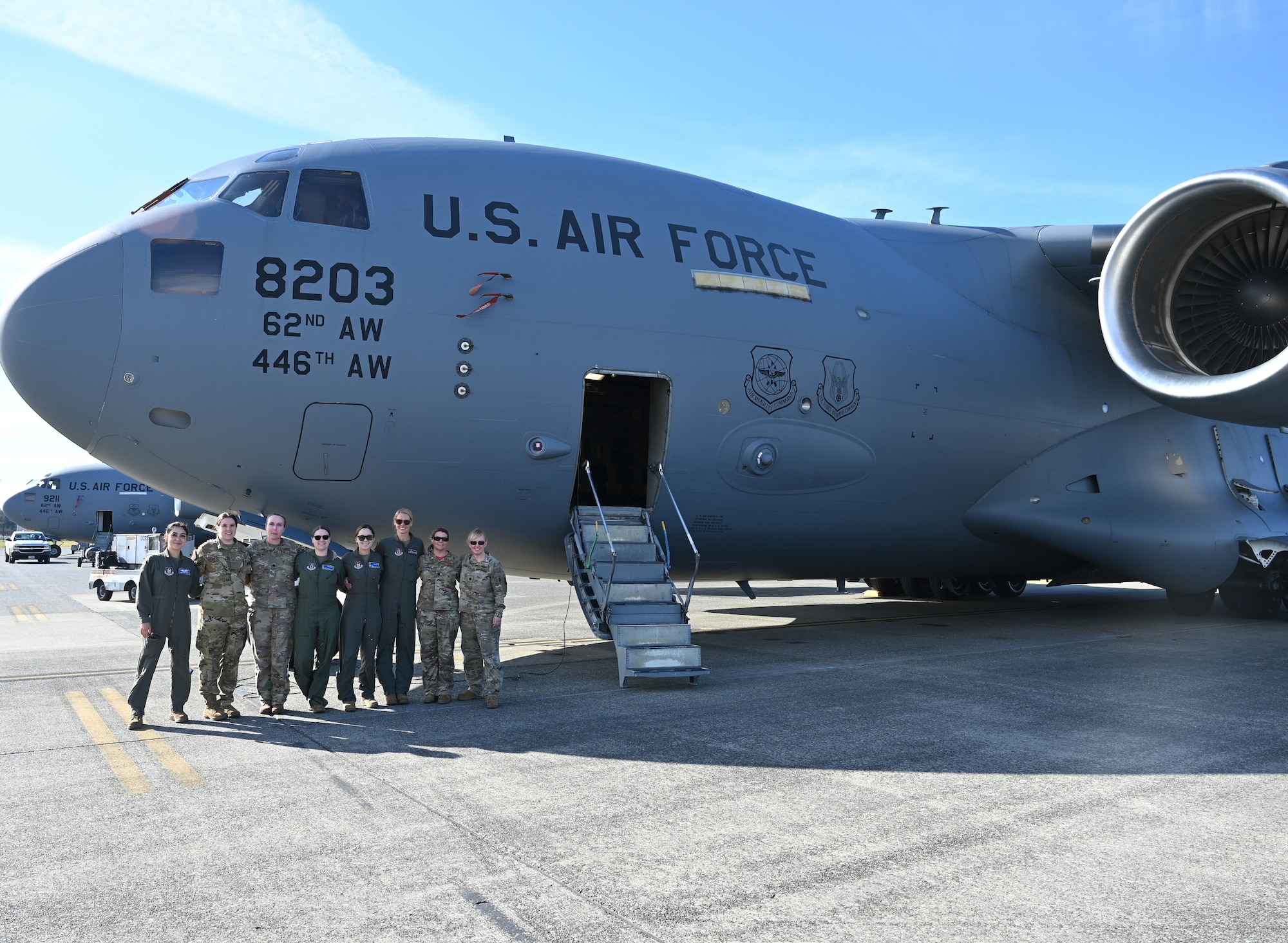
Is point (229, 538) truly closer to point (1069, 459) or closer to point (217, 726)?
point (217, 726)

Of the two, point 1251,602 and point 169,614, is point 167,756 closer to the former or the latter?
point 169,614

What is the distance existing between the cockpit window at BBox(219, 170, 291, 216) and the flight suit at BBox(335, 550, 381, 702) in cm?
307

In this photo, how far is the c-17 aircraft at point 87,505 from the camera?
37156mm

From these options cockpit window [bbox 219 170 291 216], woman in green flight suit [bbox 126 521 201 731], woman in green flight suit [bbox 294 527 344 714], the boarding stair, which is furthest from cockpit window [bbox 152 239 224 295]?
the boarding stair

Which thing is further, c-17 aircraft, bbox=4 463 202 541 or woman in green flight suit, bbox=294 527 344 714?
c-17 aircraft, bbox=4 463 202 541

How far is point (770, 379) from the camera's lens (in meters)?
9.72

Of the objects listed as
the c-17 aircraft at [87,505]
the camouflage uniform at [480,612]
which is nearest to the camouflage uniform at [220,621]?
the camouflage uniform at [480,612]

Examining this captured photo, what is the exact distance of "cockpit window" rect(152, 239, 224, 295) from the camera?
7.82m

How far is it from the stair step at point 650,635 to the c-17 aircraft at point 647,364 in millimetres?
99

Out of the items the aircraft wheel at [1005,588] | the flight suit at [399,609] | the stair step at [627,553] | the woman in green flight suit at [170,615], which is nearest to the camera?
the woman in green flight suit at [170,615]

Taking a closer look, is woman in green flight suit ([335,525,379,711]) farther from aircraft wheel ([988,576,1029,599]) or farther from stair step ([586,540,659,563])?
aircraft wheel ([988,576,1029,599])

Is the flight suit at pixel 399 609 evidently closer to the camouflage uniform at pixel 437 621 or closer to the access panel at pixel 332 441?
the camouflage uniform at pixel 437 621

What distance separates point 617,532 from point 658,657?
55.6 inches


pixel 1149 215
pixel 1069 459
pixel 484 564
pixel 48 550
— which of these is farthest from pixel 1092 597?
pixel 48 550
